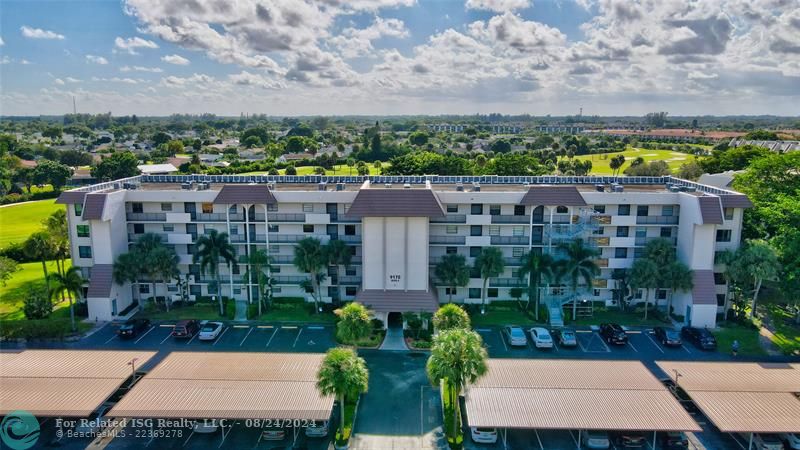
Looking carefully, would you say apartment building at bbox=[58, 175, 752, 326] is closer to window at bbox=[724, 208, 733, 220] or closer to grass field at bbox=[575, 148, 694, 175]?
window at bbox=[724, 208, 733, 220]

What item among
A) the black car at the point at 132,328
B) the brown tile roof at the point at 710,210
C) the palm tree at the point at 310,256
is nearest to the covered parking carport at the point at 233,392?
the black car at the point at 132,328

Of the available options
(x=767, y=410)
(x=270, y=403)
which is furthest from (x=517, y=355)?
(x=270, y=403)

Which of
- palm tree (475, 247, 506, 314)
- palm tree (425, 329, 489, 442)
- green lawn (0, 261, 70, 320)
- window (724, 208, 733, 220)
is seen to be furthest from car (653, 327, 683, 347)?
green lawn (0, 261, 70, 320)

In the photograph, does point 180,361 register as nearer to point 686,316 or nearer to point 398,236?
point 398,236

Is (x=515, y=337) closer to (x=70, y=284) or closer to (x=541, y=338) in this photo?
(x=541, y=338)

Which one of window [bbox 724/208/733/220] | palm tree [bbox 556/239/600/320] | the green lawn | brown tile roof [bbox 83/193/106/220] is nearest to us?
palm tree [bbox 556/239/600/320]

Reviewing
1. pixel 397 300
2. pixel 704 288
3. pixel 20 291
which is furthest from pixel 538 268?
pixel 20 291
